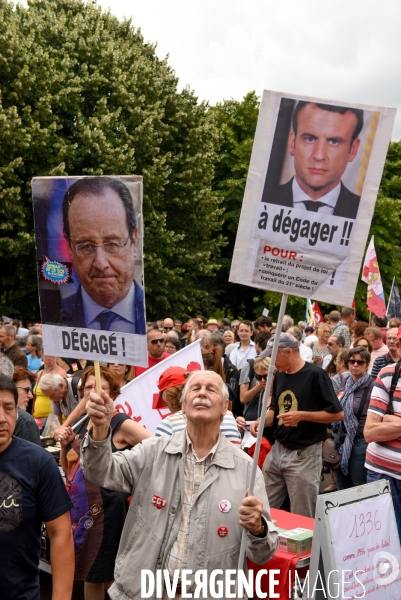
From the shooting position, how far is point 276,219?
12.6ft

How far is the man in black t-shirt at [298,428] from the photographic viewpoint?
6508 millimetres

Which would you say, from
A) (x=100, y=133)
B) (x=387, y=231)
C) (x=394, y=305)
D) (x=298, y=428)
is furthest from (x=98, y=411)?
(x=387, y=231)

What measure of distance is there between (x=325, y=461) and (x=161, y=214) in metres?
20.2

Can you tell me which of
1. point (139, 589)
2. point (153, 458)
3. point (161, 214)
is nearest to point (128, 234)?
point (153, 458)

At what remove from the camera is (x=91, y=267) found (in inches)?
151

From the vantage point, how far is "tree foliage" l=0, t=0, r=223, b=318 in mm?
24219

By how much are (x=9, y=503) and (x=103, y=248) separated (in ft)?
4.16

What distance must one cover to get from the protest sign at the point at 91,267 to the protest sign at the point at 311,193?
57cm

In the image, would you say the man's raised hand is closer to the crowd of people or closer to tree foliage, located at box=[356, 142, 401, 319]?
the crowd of people

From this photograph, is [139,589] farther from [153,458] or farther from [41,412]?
[41,412]

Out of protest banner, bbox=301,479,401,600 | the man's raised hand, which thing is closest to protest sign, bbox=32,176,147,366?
the man's raised hand

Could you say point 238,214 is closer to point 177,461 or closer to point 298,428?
point 298,428

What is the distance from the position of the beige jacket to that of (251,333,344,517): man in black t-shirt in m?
2.81

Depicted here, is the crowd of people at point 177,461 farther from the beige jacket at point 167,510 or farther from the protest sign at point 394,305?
the protest sign at point 394,305
